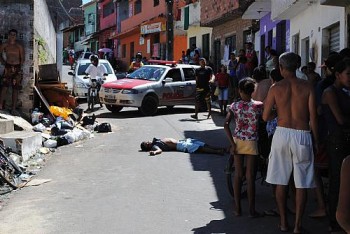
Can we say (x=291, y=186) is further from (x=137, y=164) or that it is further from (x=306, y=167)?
(x=137, y=164)

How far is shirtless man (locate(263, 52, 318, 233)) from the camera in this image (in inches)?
217

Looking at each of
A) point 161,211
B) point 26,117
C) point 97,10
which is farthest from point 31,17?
point 97,10

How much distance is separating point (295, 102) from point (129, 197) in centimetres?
268

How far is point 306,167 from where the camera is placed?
5.54 metres

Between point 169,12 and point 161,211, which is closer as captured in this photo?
point 161,211

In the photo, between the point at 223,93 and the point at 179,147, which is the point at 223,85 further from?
the point at 179,147

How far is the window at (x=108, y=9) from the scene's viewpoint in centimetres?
5291

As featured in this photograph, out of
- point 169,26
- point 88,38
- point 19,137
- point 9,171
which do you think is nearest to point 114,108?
point 169,26

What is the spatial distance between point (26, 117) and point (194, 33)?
19.6m

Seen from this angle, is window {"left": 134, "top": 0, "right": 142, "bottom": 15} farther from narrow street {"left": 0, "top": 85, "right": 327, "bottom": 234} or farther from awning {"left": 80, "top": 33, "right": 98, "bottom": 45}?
narrow street {"left": 0, "top": 85, "right": 327, "bottom": 234}

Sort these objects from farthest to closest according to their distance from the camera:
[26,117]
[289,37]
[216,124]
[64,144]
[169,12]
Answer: [169,12], [289,37], [216,124], [26,117], [64,144]

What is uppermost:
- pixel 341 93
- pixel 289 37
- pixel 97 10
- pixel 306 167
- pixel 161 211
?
pixel 97 10

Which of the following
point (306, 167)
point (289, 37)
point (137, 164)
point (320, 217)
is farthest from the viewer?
point (289, 37)

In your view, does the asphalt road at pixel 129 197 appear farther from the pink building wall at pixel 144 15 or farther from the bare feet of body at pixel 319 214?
the pink building wall at pixel 144 15
